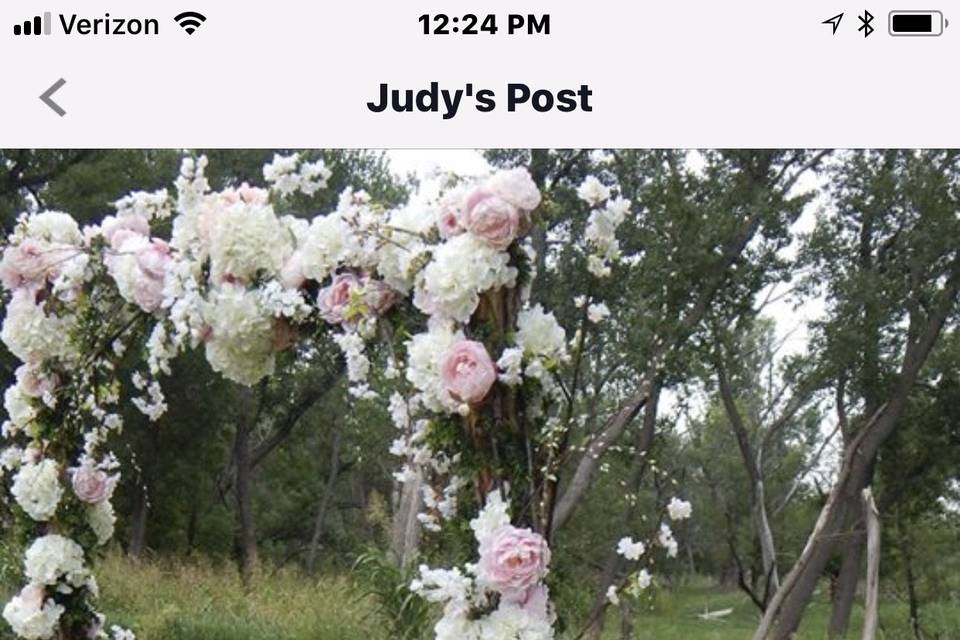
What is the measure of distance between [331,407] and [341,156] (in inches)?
303

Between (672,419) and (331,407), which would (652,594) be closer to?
(672,419)

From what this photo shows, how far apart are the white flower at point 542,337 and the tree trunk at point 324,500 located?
1983 centimetres

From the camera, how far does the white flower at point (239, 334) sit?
3.14 metres

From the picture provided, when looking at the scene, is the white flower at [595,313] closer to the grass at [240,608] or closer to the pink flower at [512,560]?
the pink flower at [512,560]

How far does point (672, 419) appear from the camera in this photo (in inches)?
606

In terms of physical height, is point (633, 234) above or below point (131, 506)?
above

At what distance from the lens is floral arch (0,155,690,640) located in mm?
2682

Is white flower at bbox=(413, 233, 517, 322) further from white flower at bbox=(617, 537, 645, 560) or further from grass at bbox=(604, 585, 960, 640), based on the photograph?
grass at bbox=(604, 585, 960, 640)

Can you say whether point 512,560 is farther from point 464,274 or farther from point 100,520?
point 100,520

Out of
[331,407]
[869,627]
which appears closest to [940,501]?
[331,407]

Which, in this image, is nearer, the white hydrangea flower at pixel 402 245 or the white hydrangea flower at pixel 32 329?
the white hydrangea flower at pixel 402 245
